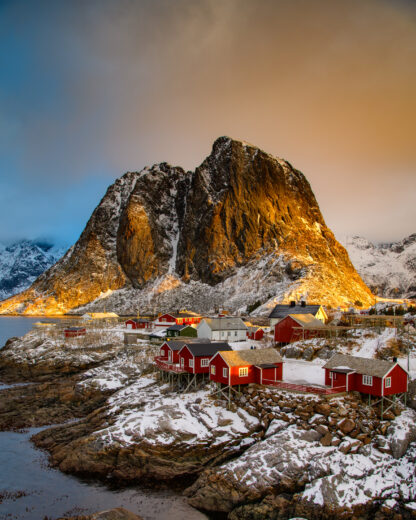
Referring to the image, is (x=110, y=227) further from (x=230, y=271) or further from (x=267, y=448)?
(x=267, y=448)

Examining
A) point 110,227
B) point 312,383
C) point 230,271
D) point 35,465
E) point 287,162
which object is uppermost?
point 287,162

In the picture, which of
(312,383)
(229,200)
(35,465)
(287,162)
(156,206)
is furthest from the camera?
(156,206)

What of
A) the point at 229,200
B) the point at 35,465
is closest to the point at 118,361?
the point at 35,465

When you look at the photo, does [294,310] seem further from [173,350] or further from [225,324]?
[173,350]

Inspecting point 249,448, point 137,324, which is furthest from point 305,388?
point 137,324

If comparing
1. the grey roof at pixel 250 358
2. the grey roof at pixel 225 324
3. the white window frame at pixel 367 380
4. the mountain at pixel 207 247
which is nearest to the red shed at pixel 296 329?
the grey roof at pixel 225 324

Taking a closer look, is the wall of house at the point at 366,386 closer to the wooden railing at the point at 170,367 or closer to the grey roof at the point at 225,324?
the wooden railing at the point at 170,367

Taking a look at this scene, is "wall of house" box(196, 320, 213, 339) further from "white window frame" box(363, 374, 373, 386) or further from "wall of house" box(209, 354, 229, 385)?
"white window frame" box(363, 374, 373, 386)
